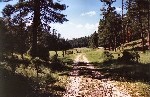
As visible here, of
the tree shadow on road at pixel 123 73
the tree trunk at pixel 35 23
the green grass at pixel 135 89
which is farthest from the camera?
the tree trunk at pixel 35 23

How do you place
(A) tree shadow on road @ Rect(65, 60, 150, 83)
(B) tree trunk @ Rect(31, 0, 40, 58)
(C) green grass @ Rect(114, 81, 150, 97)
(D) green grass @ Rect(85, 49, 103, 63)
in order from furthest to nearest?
(D) green grass @ Rect(85, 49, 103, 63) → (B) tree trunk @ Rect(31, 0, 40, 58) → (A) tree shadow on road @ Rect(65, 60, 150, 83) → (C) green grass @ Rect(114, 81, 150, 97)

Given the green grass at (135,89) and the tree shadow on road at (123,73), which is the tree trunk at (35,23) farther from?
the green grass at (135,89)

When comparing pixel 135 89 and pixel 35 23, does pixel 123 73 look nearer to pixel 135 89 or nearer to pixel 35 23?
pixel 135 89

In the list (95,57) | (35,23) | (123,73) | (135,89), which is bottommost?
(135,89)

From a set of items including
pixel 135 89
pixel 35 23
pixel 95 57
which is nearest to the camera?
pixel 135 89

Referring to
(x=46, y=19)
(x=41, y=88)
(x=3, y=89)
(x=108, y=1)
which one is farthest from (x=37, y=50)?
(x=108, y=1)

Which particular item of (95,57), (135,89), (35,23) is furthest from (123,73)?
(95,57)

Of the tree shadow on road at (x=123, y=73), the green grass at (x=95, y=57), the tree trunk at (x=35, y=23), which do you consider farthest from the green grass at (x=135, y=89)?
the green grass at (x=95, y=57)

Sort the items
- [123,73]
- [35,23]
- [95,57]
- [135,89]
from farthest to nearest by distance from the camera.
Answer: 1. [95,57]
2. [35,23]
3. [123,73]
4. [135,89]

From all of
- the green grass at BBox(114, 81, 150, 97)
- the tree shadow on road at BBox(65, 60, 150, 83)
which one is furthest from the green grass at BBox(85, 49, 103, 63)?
the green grass at BBox(114, 81, 150, 97)

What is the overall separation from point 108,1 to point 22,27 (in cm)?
4069

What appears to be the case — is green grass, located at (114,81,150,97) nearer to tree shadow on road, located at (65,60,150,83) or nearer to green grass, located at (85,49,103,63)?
tree shadow on road, located at (65,60,150,83)

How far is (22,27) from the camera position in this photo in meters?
44.3

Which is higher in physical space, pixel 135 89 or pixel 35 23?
pixel 35 23
